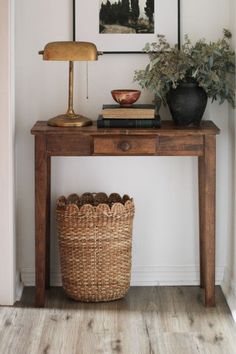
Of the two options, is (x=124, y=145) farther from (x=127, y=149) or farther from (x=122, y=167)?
(x=122, y=167)

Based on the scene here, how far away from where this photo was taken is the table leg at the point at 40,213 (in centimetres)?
377

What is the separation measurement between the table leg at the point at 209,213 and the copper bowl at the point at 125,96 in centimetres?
42

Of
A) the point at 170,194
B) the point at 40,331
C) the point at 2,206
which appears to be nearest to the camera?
the point at 40,331

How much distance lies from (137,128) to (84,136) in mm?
256

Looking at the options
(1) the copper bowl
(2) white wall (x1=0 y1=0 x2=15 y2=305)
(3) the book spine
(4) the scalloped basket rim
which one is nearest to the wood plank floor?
(2) white wall (x1=0 y1=0 x2=15 y2=305)

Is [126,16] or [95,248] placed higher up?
[126,16]

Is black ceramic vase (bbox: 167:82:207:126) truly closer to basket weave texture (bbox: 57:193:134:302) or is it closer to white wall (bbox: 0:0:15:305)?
basket weave texture (bbox: 57:193:134:302)

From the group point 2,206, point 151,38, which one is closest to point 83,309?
point 2,206

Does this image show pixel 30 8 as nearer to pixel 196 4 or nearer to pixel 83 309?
pixel 196 4

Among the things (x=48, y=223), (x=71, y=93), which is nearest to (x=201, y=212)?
(x=48, y=223)

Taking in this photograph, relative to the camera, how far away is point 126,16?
4.04 meters

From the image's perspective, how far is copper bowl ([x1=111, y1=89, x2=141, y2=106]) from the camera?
3.87 meters

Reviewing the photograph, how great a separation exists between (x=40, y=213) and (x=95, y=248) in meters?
0.32

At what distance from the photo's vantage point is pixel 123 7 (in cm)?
404
